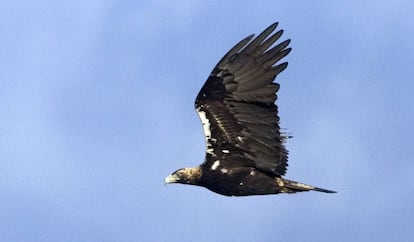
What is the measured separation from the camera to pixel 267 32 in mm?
24234

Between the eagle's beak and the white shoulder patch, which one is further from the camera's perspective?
the eagle's beak

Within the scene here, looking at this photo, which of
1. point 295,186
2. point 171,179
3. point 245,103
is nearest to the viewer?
point 245,103

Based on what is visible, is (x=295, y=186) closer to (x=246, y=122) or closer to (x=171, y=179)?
(x=246, y=122)

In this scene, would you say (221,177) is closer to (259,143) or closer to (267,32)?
(259,143)

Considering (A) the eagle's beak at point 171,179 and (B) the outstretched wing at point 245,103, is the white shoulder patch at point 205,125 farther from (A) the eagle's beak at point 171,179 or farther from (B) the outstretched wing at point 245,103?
(A) the eagle's beak at point 171,179

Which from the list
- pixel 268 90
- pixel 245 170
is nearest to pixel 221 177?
pixel 245 170

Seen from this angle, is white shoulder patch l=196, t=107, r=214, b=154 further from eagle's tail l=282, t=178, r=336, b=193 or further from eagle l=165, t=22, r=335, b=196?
eagle's tail l=282, t=178, r=336, b=193

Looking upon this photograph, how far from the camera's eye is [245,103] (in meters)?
24.5

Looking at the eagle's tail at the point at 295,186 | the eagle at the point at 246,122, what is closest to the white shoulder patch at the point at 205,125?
the eagle at the point at 246,122

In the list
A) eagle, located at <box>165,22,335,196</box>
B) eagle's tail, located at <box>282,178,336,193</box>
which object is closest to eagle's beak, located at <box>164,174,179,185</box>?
eagle, located at <box>165,22,335,196</box>

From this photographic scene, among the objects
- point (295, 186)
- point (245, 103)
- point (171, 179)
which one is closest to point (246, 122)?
point (245, 103)

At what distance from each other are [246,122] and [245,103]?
1.34 feet

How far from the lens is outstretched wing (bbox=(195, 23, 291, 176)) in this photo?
24266 mm

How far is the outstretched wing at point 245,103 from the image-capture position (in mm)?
24266
